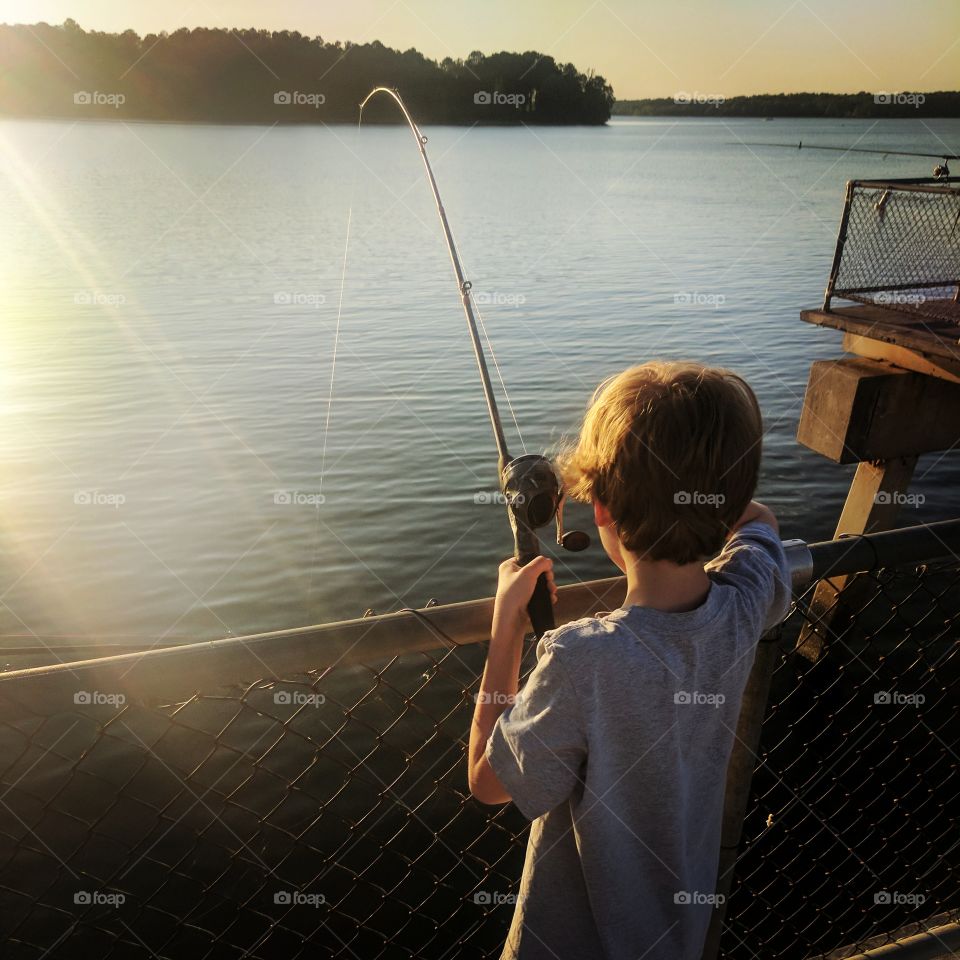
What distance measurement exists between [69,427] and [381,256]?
48.0 feet

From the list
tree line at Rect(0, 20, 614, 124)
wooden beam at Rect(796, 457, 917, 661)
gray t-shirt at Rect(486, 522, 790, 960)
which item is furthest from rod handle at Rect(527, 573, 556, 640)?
tree line at Rect(0, 20, 614, 124)

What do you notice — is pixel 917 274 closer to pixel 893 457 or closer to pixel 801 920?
pixel 893 457

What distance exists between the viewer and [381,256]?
1025 inches

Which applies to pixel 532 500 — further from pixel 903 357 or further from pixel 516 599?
pixel 903 357

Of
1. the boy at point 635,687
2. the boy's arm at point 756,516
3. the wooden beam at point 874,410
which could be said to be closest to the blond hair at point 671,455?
the boy at point 635,687

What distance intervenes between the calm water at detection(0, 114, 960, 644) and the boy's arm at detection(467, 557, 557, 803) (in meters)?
4.86

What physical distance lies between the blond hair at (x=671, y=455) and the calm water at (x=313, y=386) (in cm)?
484

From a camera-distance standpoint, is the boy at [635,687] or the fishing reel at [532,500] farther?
the fishing reel at [532,500]

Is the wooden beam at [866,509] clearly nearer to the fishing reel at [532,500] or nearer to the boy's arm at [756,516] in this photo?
the boy's arm at [756,516]

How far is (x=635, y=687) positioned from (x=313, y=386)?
13877mm

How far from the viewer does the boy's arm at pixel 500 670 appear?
147cm

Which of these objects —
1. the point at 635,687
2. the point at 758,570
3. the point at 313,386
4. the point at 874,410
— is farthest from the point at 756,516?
the point at 313,386

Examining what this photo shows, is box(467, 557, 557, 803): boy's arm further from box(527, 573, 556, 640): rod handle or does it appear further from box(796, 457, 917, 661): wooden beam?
box(796, 457, 917, 661): wooden beam

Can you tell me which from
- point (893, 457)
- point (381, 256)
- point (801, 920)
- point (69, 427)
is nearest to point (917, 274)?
point (893, 457)
